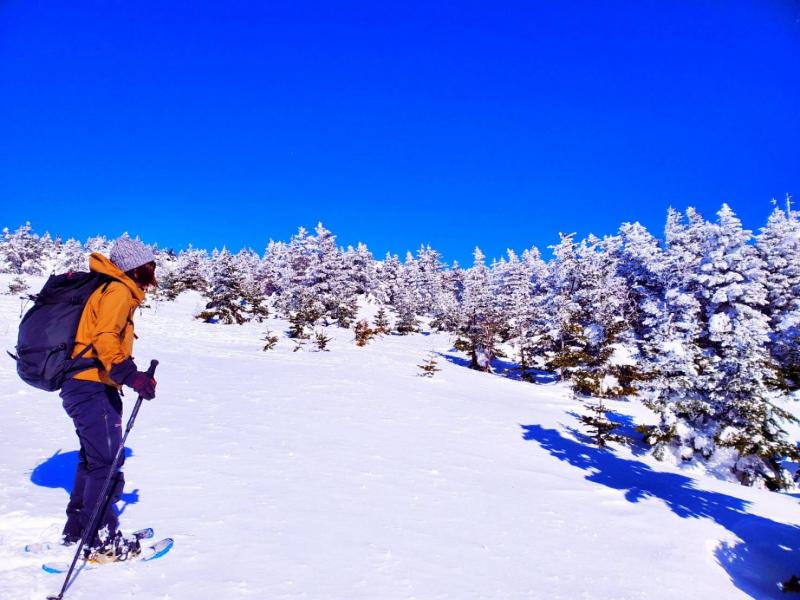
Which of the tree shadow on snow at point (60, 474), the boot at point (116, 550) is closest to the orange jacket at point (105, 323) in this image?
the boot at point (116, 550)

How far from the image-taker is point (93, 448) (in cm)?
362

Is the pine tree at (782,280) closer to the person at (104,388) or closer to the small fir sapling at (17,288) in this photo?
the person at (104,388)

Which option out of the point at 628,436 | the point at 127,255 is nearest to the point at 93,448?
the point at 127,255

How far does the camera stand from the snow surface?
3902mm

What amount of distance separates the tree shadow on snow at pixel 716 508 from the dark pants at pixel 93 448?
260 inches

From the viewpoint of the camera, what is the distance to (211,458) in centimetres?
664

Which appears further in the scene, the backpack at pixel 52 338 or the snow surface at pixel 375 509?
the snow surface at pixel 375 509

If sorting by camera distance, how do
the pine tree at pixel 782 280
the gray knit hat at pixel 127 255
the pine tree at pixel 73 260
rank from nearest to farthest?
1. the gray knit hat at pixel 127 255
2. the pine tree at pixel 782 280
3. the pine tree at pixel 73 260

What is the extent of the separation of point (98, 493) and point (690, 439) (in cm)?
1412

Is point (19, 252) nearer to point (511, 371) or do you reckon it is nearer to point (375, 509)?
point (511, 371)

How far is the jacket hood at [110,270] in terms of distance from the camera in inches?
141

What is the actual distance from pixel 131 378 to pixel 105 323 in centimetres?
47

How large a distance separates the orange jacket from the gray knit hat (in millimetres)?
111

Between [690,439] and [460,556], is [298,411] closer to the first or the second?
[460,556]
